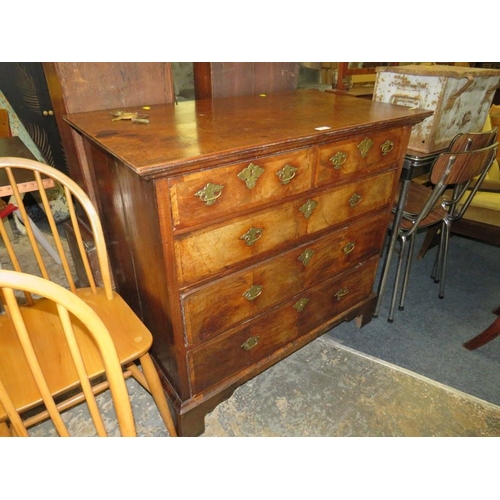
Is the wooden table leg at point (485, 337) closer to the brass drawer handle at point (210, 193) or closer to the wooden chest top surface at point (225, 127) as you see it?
the wooden chest top surface at point (225, 127)

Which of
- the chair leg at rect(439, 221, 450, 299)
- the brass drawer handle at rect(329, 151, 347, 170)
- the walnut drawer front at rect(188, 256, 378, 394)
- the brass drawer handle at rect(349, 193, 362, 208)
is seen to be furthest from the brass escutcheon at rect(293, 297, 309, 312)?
the chair leg at rect(439, 221, 450, 299)

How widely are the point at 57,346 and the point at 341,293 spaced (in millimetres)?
1266

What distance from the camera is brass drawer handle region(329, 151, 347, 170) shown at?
139 centimetres

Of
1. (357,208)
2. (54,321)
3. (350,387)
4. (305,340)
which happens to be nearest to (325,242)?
(357,208)

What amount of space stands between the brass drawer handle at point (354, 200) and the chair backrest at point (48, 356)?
1112 millimetres

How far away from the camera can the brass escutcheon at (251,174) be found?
1.15 metres

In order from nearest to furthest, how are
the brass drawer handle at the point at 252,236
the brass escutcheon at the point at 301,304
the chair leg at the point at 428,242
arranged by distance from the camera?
1. the brass drawer handle at the point at 252,236
2. the brass escutcheon at the point at 301,304
3. the chair leg at the point at 428,242

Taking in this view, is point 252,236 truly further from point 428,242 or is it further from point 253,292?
point 428,242

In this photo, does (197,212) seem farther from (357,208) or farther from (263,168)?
(357,208)

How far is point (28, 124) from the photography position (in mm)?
2992

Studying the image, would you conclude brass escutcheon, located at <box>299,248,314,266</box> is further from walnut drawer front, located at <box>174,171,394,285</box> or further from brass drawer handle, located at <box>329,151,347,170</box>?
brass drawer handle, located at <box>329,151,347,170</box>

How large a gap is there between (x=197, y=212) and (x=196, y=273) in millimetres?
215

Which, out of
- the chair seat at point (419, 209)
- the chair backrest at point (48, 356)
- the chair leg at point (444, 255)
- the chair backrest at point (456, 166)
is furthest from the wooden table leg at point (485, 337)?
the chair backrest at point (48, 356)

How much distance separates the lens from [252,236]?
1.30m
